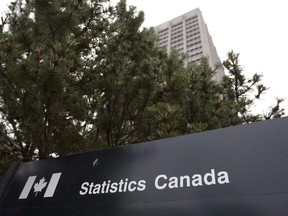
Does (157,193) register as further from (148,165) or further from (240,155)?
(240,155)

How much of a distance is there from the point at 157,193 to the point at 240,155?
447mm

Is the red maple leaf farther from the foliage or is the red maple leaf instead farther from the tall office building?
the tall office building

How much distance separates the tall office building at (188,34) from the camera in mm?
45062

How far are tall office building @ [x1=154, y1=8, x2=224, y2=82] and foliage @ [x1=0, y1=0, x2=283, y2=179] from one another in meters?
40.3

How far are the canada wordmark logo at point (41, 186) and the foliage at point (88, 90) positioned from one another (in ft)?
2.92

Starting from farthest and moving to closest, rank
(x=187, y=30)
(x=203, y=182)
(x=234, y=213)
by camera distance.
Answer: (x=187, y=30)
(x=203, y=182)
(x=234, y=213)

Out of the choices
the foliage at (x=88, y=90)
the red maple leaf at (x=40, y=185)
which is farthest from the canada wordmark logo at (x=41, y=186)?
the foliage at (x=88, y=90)

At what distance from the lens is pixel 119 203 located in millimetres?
1383

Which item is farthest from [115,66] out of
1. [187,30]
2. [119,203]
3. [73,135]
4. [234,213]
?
[187,30]

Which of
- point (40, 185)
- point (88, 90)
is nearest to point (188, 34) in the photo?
point (88, 90)

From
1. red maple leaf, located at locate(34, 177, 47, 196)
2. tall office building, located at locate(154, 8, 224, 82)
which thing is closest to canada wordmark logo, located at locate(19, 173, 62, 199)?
red maple leaf, located at locate(34, 177, 47, 196)

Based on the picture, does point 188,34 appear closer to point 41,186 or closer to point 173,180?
point 41,186

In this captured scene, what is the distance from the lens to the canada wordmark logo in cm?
163

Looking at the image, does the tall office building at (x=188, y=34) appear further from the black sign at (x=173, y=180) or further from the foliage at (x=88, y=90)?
the black sign at (x=173, y=180)
